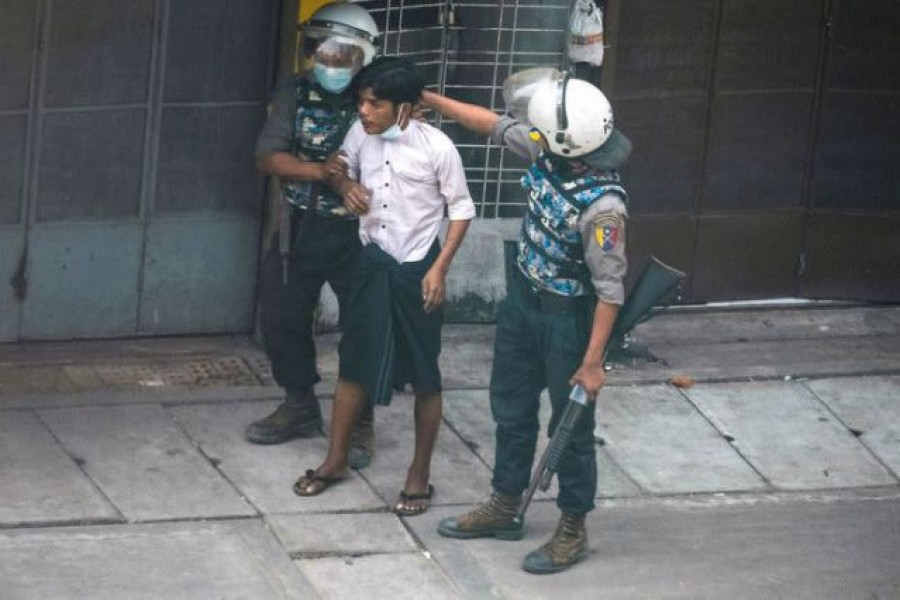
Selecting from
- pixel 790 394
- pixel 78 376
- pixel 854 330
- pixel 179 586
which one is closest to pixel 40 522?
pixel 179 586

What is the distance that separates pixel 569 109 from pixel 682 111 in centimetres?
314

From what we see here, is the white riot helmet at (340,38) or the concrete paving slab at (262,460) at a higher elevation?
the white riot helmet at (340,38)

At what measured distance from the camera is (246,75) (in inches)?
386

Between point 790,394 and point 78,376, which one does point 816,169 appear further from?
point 78,376

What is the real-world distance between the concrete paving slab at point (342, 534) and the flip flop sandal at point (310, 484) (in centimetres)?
16

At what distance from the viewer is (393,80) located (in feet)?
26.6

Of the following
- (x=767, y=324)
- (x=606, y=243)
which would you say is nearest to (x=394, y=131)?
(x=606, y=243)

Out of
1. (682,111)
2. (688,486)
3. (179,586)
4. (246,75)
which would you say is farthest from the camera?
(682,111)

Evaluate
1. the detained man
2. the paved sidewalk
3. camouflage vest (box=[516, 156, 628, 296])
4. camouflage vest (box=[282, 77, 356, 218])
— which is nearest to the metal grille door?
the paved sidewalk

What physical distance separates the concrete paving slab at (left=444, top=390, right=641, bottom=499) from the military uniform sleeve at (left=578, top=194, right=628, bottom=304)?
1287 millimetres

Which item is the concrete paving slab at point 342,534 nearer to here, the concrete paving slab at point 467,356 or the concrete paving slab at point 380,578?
the concrete paving slab at point 380,578

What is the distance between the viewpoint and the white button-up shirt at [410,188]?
8.28m

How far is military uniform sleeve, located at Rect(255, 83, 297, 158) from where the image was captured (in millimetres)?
8602

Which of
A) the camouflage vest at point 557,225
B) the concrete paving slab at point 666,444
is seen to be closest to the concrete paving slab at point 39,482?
the camouflage vest at point 557,225
